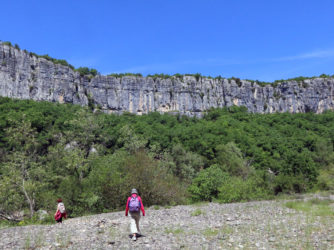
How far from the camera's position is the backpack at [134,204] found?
10234 mm

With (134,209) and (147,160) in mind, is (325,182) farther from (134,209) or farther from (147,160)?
(134,209)

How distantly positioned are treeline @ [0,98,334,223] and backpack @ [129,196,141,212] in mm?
12165

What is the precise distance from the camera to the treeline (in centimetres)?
2294

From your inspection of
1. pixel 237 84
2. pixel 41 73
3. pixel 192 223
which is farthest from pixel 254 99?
pixel 192 223

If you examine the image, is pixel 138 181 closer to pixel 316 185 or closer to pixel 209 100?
pixel 316 185

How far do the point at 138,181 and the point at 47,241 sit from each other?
41.1 ft

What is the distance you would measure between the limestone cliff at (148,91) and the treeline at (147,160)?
12.6 meters

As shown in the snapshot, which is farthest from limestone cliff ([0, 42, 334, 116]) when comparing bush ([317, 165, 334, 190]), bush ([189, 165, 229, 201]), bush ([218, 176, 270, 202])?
bush ([218, 176, 270, 202])

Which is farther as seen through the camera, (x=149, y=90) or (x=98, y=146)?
(x=149, y=90)

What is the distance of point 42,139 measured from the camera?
4881 cm

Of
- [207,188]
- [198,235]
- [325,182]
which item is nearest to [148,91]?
[325,182]

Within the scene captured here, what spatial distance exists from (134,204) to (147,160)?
1380cm

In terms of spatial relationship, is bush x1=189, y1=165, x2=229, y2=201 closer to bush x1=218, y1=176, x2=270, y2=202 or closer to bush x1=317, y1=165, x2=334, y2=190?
bush x1=218, y1=176, x2=270, y2=202

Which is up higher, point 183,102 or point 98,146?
point 183,102
